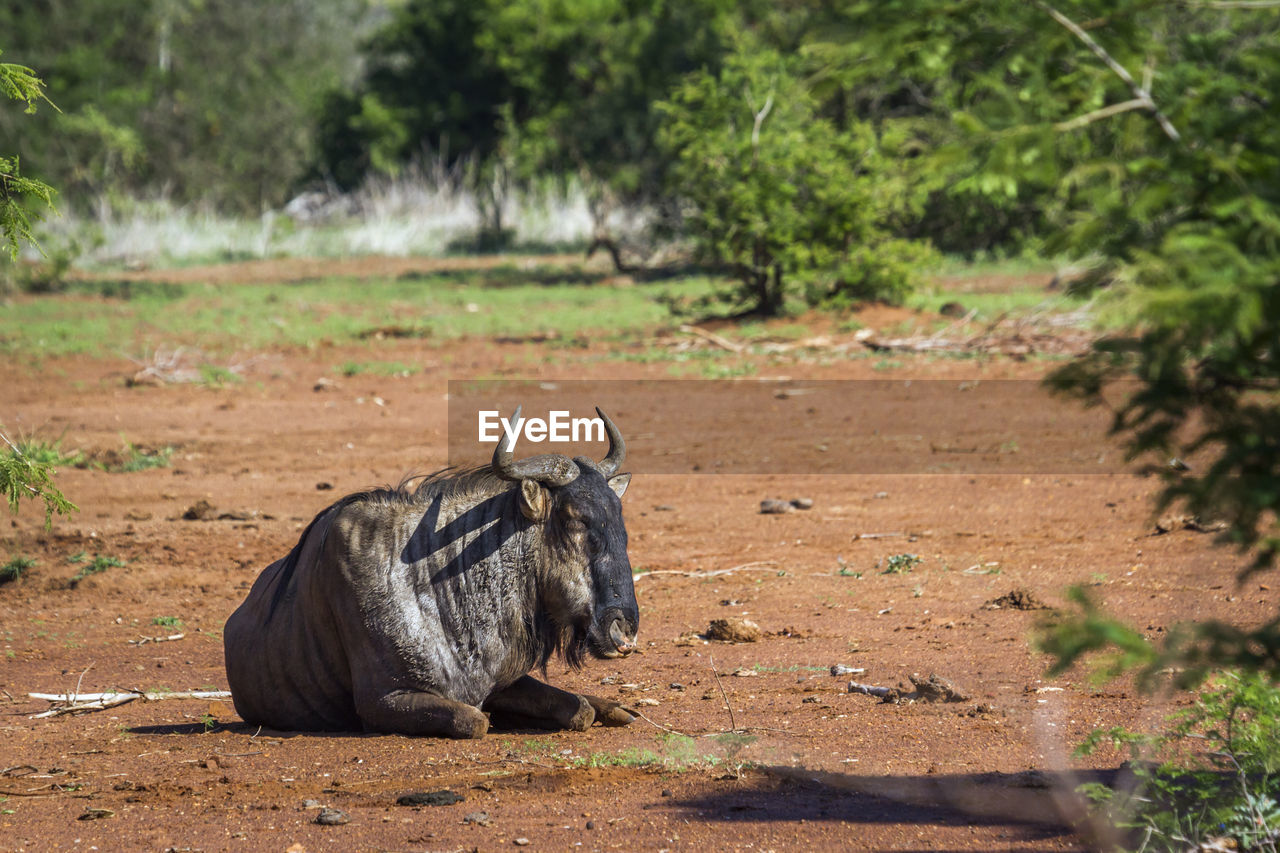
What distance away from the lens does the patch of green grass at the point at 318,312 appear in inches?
783

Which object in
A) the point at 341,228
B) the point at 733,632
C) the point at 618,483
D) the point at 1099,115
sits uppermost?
the point at 1099,115

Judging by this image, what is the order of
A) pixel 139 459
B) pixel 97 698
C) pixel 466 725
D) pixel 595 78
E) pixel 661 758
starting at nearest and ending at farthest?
pixel 661 758 → pixel 466 725 → pixel 97 698 → pixel 139 459 → pixel 595 78

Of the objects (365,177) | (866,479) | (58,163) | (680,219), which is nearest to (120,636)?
(866,479)

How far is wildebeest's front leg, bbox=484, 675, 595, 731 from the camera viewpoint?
5875mm

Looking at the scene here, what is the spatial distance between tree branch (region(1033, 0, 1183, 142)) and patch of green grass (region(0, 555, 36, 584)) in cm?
826

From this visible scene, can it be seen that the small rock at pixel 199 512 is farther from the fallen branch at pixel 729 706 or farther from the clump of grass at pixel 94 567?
the fallen branch at pixel 729 706

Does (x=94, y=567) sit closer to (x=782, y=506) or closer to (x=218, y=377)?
(x=782, y=506)

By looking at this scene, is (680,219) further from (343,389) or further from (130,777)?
(130,777)

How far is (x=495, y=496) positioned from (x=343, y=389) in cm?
1082

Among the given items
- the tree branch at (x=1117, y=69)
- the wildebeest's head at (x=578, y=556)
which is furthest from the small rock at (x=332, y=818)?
the tree branch at (x=1117, y=69)

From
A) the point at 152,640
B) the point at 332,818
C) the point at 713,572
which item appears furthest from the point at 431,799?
the point at 713,572

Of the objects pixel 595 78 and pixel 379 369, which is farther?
pixel 595 78

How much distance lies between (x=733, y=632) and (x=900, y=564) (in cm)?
184

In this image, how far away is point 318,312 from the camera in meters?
22.8
